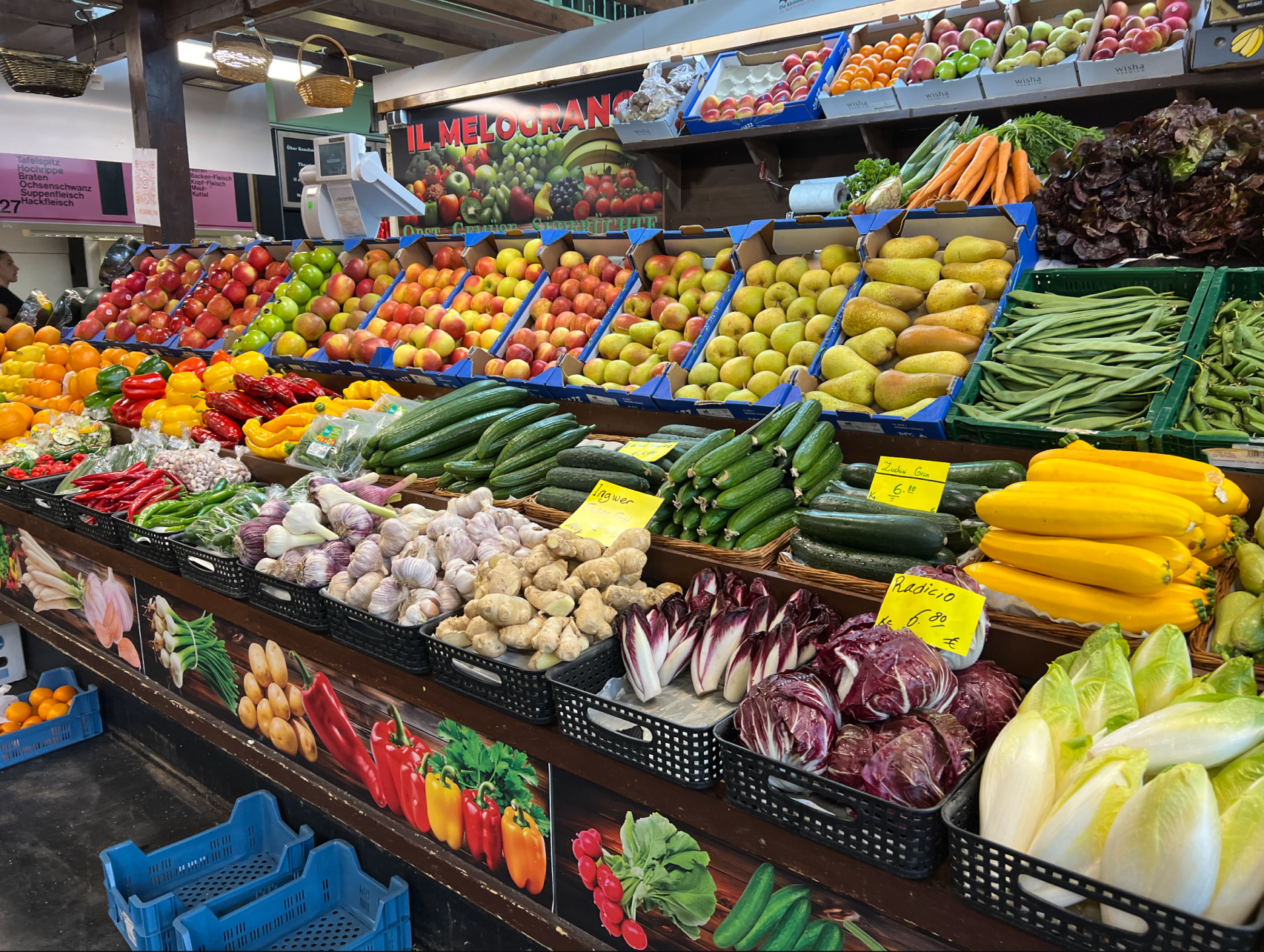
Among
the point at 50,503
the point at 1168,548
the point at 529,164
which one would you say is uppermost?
the point at 529,164

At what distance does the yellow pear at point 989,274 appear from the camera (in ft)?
8.87

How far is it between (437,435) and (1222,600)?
2197 mm

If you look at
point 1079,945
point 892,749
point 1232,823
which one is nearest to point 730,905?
point 892,749

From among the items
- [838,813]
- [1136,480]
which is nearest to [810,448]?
[1136,480]

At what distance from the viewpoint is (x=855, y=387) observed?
264cm

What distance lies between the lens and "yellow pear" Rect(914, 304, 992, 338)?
262 cm

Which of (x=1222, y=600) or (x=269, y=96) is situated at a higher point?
(x=269, y=96)

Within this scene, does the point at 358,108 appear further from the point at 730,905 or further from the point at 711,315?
the point at 730,905

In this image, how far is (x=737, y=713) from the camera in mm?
1489

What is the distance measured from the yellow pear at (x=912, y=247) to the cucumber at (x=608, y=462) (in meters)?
1.17

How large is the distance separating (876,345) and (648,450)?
2.57ft

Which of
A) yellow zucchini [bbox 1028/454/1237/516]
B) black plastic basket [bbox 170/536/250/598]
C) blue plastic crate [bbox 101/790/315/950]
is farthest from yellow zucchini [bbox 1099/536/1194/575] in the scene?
blue plastic crate [bbox 101/790/315/950]

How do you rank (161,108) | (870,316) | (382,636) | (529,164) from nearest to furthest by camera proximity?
(382,636) < (870,316) < (161,108) < (529,164)

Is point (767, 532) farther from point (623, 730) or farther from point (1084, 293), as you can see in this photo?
point (1084, 293)
